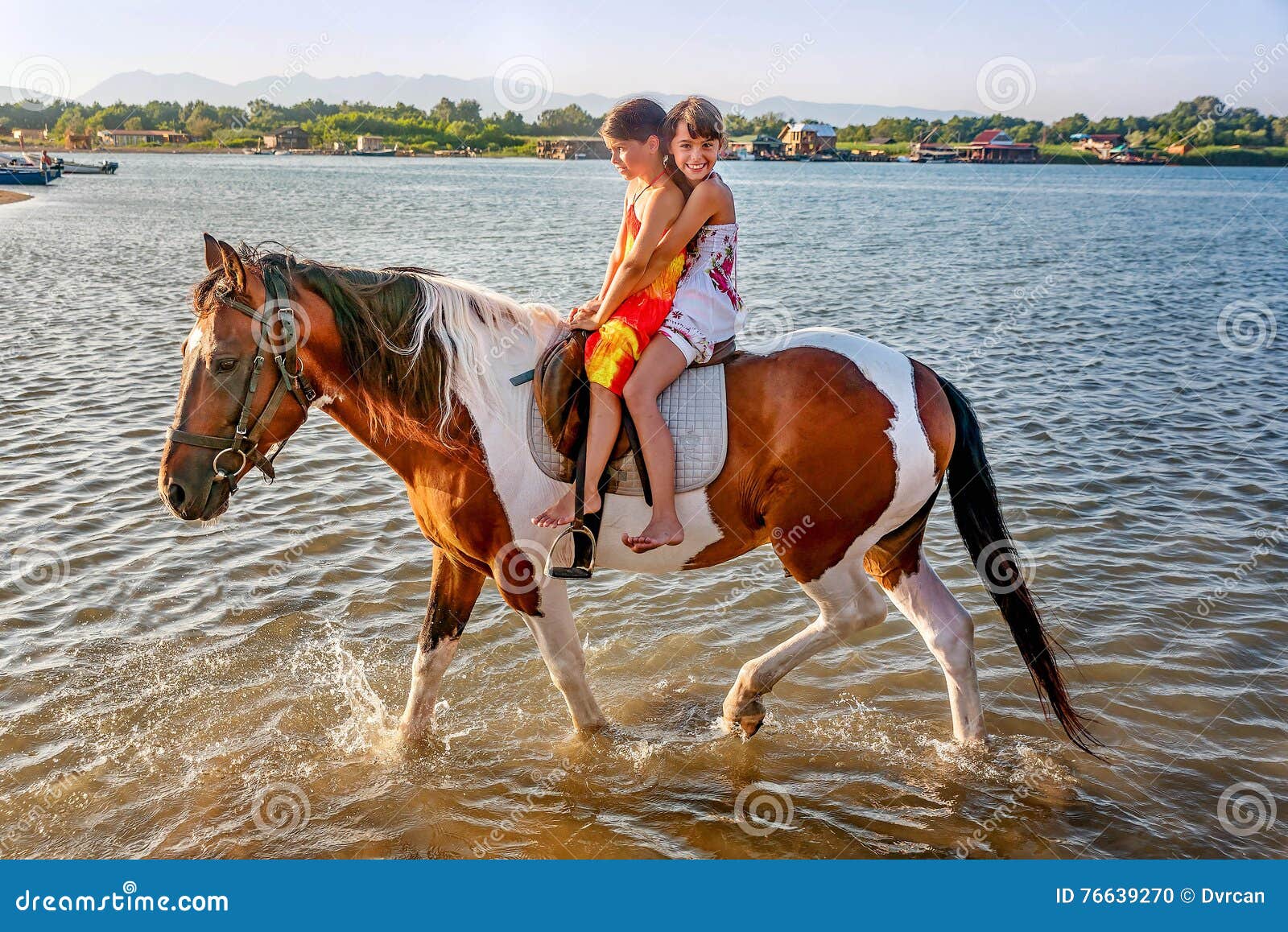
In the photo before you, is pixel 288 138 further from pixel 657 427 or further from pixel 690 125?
pixel 657 427

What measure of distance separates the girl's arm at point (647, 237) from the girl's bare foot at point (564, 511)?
36.8 inches

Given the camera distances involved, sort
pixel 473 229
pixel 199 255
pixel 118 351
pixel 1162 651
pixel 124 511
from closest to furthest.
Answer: pixel 1162 651, pixel 124 511, pixel 118 351, pixel 199 255, pixel 473 229

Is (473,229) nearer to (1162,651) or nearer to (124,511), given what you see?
(124,511)

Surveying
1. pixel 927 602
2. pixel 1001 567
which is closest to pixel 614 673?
pixel 927 602

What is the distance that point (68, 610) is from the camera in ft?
21.0

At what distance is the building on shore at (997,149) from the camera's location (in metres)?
134

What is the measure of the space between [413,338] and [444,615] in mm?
1462

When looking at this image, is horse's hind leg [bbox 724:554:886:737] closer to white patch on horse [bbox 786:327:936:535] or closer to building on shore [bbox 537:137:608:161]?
white patch on horse [bbox 786:327:936:535]

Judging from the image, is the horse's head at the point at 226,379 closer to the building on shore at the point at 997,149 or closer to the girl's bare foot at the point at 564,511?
the girl's bare foot at the point at 564,511

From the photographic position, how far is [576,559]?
4465mm

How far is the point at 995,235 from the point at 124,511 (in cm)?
3552

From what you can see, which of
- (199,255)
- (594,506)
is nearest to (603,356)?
(594,506)

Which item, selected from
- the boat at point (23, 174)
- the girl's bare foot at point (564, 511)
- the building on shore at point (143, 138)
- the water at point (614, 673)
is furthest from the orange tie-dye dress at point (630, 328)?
the building on shore at point (143, 138)

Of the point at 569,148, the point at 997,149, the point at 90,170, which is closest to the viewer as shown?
the point at 90,170
